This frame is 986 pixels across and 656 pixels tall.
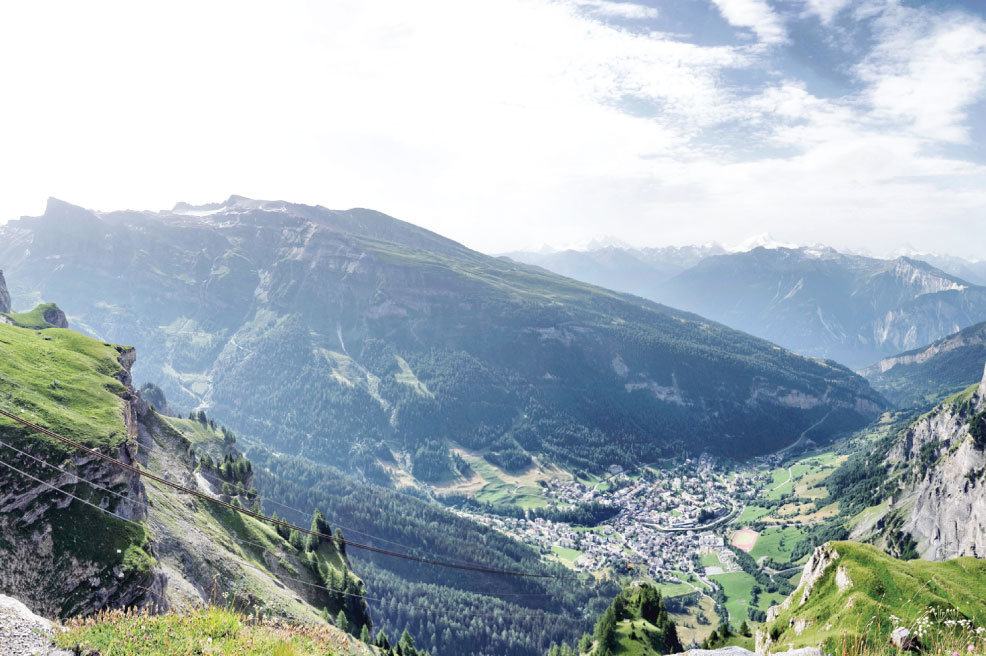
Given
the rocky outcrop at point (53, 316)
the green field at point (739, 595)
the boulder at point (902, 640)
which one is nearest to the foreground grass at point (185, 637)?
the boulder at point (902, 640)

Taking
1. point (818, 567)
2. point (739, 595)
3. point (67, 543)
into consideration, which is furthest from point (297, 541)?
point (739, 595)

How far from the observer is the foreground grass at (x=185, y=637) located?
1407cm

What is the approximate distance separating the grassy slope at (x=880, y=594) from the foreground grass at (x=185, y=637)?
2569 cm

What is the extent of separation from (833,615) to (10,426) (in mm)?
59860

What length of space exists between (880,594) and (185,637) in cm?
3899

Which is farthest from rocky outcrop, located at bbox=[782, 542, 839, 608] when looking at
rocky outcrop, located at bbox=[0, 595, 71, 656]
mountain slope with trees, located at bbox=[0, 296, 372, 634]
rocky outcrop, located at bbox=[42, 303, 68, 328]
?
rocky outcrop, located at bbox=[42, 303, 68, 328]

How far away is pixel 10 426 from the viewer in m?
38.2

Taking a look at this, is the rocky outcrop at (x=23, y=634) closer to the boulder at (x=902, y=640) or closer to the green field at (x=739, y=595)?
the boulder at (x=902, y=640)

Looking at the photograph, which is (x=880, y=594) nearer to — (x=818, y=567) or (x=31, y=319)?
(x=818, y=567)

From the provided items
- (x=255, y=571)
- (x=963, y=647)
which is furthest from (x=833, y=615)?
(x=255, y=571)

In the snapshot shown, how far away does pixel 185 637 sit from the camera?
14.7 meters

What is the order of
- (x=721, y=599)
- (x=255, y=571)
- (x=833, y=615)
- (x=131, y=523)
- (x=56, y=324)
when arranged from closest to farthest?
(x=833, y=615) < (x=131, y=523) < (x=255, y=571) < (x=56, y=324) < (x=721, y=599)

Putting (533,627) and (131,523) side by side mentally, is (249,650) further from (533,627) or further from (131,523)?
(533,627)

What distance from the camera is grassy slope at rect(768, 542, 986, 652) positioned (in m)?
29.0
